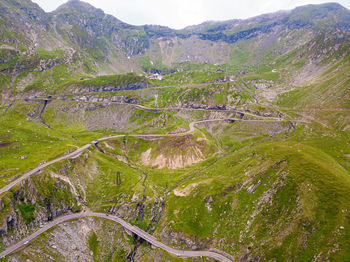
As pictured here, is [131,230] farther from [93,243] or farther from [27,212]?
[27,212]

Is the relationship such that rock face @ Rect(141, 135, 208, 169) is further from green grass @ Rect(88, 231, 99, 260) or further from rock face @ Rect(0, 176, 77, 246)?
green grass @ Rect(88, 231, 99, 260)

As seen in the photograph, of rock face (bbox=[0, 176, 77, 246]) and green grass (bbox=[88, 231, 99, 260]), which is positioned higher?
rock face (bbox=[0, 176, 77, 246])

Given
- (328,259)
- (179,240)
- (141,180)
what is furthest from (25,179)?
(328,259)

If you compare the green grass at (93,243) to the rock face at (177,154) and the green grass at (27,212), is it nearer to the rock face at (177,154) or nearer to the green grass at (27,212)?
the green grass at (27,212)

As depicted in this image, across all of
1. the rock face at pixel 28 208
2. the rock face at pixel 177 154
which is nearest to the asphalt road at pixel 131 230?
the rock face at pixel 28 208

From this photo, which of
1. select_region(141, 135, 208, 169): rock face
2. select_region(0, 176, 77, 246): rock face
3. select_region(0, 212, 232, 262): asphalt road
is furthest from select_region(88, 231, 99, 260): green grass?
select_region(141, 135, 208, 169): rock face

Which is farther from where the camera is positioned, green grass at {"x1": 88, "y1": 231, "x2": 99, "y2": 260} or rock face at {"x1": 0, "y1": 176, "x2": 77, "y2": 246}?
green grass at {"x1": 88, "y1": 231, "x2": 99, "y2": 260}

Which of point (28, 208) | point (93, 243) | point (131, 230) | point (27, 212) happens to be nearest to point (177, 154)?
point (131, 230)

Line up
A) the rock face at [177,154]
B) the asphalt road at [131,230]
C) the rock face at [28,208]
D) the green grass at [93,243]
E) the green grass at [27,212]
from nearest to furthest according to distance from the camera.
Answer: the asphalt road at [131,230], the rock face at [28,208], the green grass at [27,212], the green grass at [93,243], the rock face at [177,154]

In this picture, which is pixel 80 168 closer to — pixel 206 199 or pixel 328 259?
pixel 206 199

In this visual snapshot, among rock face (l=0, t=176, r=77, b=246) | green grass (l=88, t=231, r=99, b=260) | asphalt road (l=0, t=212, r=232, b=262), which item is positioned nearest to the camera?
asphalt road (l=0, t=212, r=232, b=262)

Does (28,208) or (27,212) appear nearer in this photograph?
(27,212)
